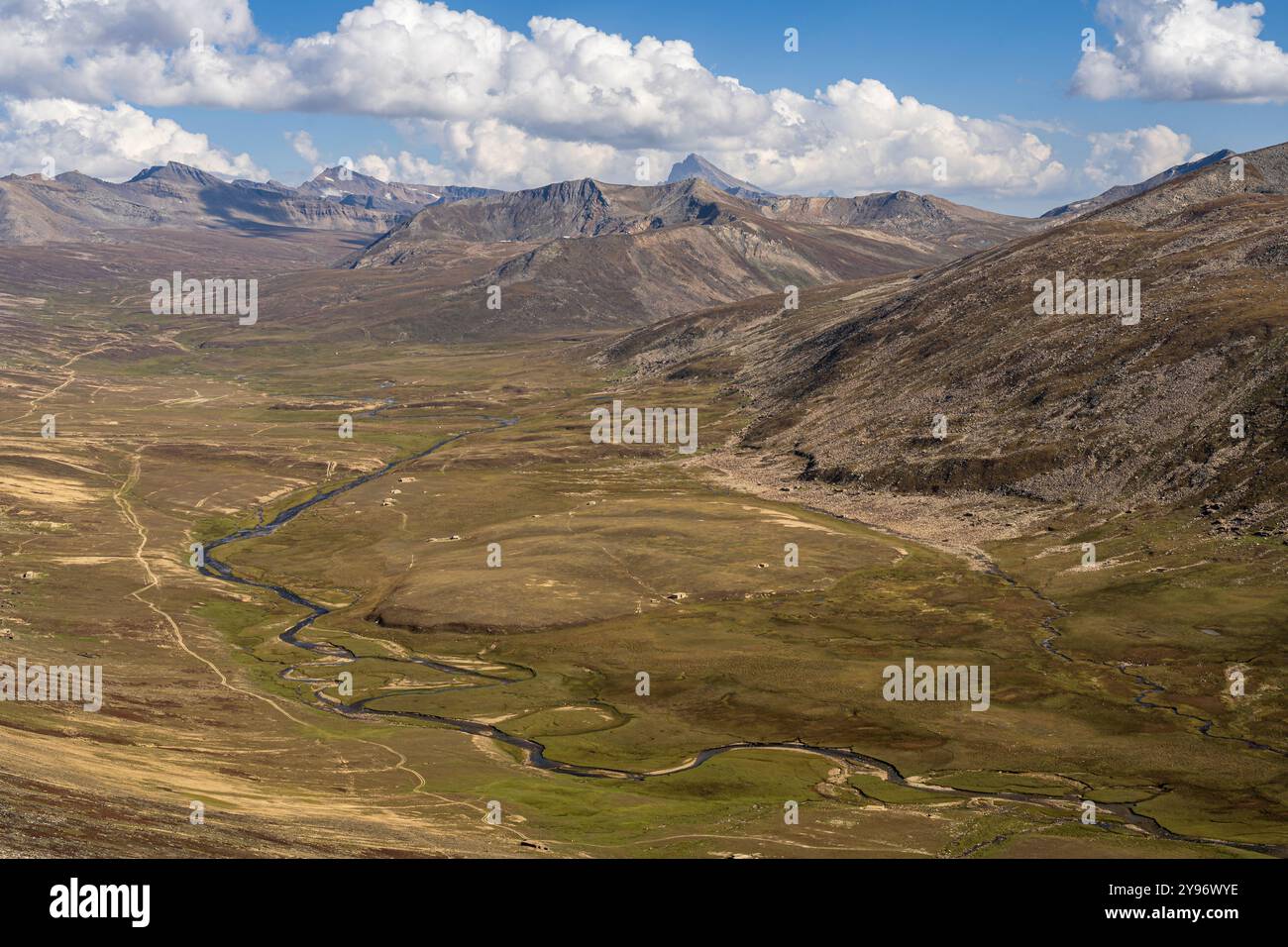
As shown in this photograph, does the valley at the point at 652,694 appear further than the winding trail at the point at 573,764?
No

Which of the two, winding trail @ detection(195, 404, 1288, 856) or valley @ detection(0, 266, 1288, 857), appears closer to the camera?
valley @ detection(0, 266, 1288, 857)

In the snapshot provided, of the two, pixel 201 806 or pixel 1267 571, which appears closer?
pixel 201 806

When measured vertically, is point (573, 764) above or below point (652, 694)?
below

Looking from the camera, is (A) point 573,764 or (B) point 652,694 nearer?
(A) point 573,764
